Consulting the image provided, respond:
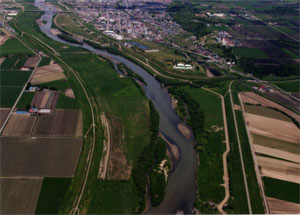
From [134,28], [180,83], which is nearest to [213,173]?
[180,83]

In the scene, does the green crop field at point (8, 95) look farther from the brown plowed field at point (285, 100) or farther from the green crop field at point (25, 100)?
the brown plowed field at point (285, 100)

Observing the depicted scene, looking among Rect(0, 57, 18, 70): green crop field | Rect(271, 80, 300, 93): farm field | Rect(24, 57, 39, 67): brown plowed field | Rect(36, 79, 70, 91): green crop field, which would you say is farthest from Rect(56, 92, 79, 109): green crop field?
Rect(271, 80, 300, 93): farm field

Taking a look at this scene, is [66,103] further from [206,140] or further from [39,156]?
[206,140]

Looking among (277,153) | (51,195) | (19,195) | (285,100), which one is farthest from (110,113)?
(285,100)

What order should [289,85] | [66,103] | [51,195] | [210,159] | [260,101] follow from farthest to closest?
1. [289,85]
2. [260,101]
3. [66,103]
4. [210,159]
5. [51,195]

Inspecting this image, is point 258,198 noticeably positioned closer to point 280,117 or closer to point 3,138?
point 280,117

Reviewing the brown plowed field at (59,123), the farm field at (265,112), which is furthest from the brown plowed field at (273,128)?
the brown plowed field at (59,123)

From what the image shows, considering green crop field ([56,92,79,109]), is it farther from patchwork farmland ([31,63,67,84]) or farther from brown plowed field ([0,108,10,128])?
brown plowed field ([0,108,10,128])
